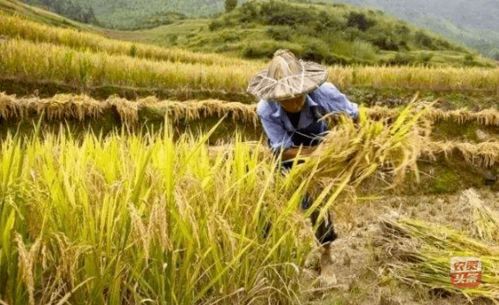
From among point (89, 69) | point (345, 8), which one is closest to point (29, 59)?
point (89, 69)

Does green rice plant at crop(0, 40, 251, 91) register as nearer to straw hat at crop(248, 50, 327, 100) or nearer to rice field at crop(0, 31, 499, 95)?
rice field at crop(0, 31, 499, 95)

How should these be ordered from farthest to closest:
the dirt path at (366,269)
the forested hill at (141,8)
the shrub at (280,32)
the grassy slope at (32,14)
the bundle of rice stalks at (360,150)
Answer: the forested hill at (141,8) < the grassy slope at (32,14) < the shrub at (280,32) < the dirt path at (366,269) < the bundle of rice stalks at (360,150)

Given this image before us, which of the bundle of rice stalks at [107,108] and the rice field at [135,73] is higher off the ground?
the rice field at [135,73]

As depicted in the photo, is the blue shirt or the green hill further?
the green hill

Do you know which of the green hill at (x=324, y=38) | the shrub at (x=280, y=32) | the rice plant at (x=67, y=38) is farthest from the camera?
the shrub at (x=280, y=32)

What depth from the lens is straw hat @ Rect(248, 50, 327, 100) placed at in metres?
3.07

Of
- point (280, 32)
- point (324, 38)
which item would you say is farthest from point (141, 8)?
point (324, 38)

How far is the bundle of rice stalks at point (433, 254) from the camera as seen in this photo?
3.37 m

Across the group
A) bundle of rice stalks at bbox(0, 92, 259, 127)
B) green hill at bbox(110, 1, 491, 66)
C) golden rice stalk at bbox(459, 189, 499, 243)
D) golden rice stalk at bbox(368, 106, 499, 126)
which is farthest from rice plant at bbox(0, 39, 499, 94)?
green hill at bbox(110, 1, 491, 66)

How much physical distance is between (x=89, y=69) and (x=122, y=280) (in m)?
6.48

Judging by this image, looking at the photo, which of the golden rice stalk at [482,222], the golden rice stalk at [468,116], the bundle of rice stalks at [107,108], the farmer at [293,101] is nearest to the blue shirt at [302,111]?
the farmer at [293,101]

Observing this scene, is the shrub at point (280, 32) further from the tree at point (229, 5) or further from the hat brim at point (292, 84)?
the hat brim at point (292, 84)

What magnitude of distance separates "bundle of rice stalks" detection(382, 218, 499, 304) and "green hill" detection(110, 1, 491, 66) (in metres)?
20.0

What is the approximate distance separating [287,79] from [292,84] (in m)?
0.04
